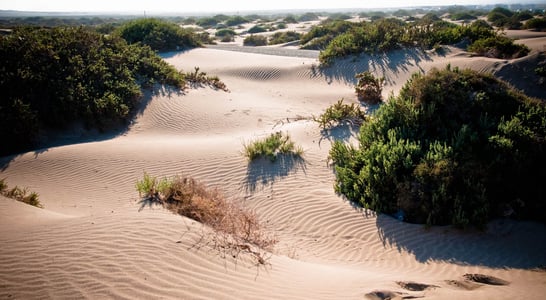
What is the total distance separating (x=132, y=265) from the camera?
11.8 feet

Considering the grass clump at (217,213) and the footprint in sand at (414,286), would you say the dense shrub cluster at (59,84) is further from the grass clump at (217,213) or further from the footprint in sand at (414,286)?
the footprint in sand at (414,286)

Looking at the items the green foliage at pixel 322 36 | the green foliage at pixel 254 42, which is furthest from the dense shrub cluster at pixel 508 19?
the green foliage at pixel 254 42

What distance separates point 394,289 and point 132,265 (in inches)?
115

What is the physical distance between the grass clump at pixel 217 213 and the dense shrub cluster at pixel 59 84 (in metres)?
5.54

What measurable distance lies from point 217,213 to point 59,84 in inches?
323

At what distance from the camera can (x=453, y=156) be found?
229 inches

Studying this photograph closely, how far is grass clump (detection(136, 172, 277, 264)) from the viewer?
14.5 feet

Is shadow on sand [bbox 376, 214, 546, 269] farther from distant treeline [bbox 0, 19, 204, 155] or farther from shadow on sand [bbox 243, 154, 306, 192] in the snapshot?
distant treeline [bbox 0, 19, 204, 155]

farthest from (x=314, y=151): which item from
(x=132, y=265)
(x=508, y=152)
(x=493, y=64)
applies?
(x=493, y=64)

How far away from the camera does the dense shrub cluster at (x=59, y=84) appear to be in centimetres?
898

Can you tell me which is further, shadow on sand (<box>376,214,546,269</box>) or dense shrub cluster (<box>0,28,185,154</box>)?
dense shrub cluster (<box>0,28,185,154</box>)

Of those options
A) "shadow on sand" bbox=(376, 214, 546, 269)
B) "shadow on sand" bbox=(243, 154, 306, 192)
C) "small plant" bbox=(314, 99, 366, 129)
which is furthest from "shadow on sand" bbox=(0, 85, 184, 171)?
"shadow on sand" bbox=(376, 214, 546, 269)

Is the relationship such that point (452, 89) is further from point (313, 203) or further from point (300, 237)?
point (300, 237)

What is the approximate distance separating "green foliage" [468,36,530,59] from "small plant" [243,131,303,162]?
41.7 feet
